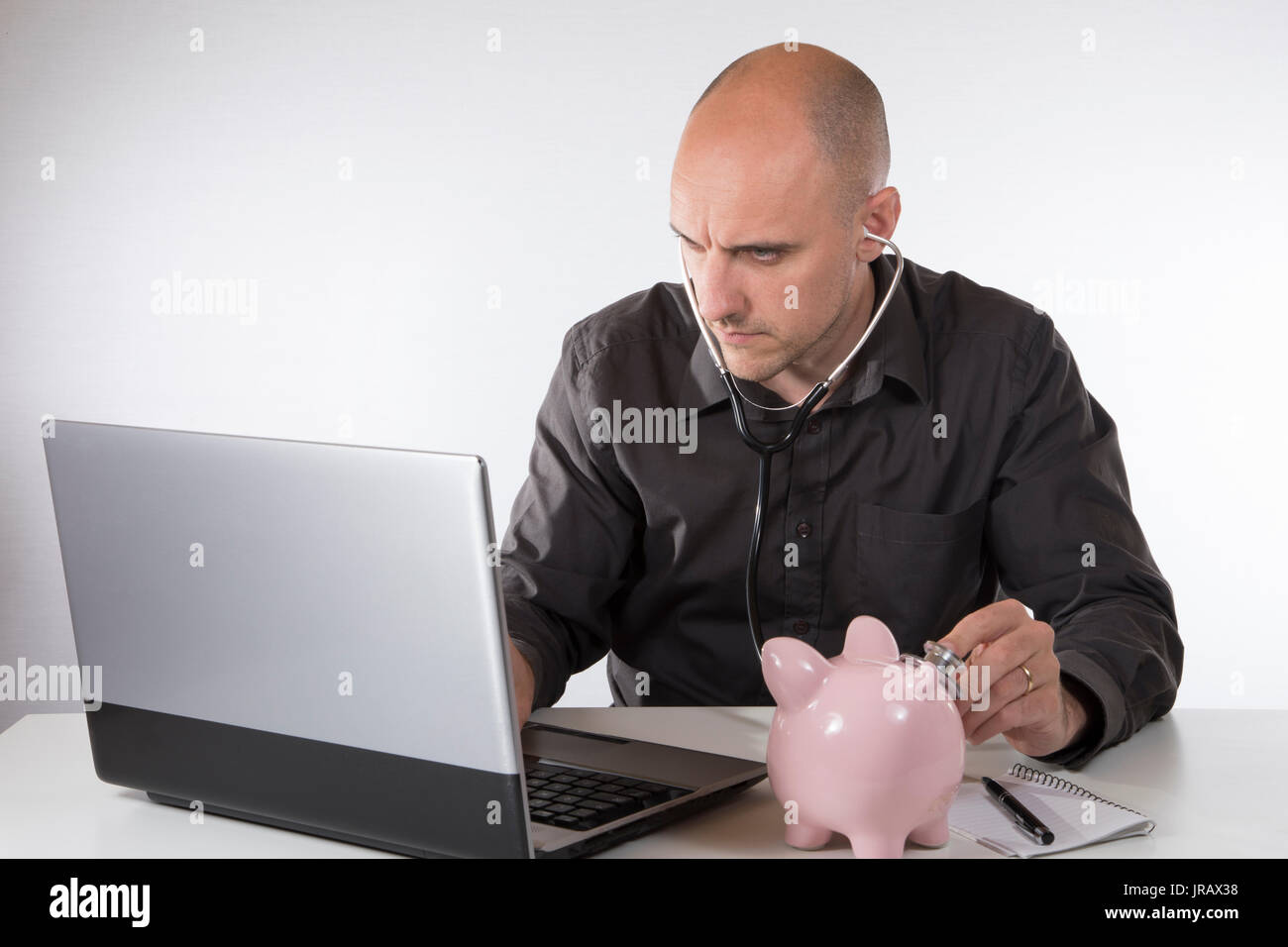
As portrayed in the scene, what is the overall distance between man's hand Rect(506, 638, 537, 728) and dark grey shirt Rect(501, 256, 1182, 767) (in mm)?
177

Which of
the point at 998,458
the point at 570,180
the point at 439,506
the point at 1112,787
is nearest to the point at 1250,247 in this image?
the point at 570,180

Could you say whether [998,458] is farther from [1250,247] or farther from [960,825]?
[1250,247]

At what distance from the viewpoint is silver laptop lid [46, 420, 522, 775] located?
763 millimetres

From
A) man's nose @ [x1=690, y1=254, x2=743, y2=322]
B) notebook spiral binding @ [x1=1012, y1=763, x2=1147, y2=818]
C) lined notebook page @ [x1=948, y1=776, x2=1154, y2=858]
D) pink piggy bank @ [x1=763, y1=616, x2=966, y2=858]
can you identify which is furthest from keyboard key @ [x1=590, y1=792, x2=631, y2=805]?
man's nose @ [x1=690, y1=254, x2=743, y2=322]

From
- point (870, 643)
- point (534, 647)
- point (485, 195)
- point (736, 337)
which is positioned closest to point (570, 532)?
point (534, 647)

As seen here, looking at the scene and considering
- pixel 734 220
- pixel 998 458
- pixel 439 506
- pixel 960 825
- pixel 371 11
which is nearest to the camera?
pixel 439 506

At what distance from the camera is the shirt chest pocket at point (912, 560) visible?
4.98 ft

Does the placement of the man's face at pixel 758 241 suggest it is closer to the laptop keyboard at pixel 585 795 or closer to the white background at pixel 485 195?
the laptop keyboard at pixel 585 795

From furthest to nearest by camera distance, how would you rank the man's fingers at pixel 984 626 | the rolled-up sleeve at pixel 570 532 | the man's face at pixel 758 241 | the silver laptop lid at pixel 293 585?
1. the rolled-up sleeve at pixel 570 532
2. the man's face at pixel 758 241
3. the man's fingers at pixel 984 626
4. the silver laptop lid at pixel 293 585

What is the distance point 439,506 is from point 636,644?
0.90 meters

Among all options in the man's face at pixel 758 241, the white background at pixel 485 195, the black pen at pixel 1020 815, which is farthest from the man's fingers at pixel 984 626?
the white background at pixel 485 195

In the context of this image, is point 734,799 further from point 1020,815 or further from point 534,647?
point 534,647
